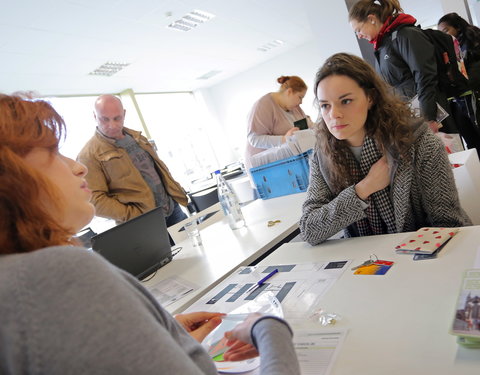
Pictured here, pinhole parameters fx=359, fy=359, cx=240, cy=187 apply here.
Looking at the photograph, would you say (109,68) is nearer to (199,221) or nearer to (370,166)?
(199,221)

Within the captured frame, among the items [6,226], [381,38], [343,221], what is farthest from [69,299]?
[381,38]

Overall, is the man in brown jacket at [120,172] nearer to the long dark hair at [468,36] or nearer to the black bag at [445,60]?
the black bag at [445,60]

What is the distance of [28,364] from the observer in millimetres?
357

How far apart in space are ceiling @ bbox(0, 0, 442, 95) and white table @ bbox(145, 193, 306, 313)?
5.39ft

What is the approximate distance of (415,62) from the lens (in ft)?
7.14

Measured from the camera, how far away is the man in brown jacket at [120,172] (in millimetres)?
2209

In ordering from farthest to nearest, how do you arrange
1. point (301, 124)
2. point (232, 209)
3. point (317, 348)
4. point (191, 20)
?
point (191, 20) < point (301, 124) < point (232, 209) < point (317, 348)

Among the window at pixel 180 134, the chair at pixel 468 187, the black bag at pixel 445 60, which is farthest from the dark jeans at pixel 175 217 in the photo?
the window at pixel 180 134

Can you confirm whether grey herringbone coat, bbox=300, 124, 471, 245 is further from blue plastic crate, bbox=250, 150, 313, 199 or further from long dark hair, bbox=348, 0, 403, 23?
long dark hair, bbox=348, 0, 403, 23

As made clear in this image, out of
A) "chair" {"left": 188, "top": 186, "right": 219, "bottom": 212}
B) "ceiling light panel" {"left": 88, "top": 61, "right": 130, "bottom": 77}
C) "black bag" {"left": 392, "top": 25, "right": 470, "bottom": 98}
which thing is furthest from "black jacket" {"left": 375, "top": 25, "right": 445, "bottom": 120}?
"ceiling light panel" {"left": 88, "top": 61, "right": 130, "bottom": 77}

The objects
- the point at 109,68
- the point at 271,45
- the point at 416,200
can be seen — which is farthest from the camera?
the point at 271,45

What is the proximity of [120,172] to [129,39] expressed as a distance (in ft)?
Answer: 10.5

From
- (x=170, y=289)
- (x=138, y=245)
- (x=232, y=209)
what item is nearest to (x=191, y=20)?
(x=232, y=209)

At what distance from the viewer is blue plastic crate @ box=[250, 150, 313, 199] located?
2.34m
